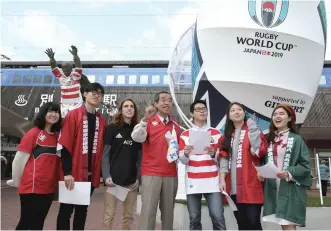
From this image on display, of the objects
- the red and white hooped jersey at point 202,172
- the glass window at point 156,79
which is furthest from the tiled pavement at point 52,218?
the glass window at point 156,79

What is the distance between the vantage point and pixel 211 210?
359 centimetres

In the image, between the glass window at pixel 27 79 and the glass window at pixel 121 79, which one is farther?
the glass window at pixel 27 79

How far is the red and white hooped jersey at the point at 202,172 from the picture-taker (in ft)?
11.8

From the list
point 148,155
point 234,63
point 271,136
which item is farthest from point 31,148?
point 234,63

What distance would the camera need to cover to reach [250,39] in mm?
5848

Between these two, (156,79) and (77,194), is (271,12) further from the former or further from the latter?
(156,79)

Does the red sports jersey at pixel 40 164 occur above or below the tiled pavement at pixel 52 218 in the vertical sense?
above

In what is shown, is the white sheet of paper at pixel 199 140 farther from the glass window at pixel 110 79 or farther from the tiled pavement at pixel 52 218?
the glass window at pixel 110 79

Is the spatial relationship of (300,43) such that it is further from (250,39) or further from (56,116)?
(56,116)

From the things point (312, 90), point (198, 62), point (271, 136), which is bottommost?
point (271, 136)

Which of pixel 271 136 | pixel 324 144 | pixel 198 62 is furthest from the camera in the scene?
pixel 324 144

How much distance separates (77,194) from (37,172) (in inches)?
17.7

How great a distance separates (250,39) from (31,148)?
3776 mm

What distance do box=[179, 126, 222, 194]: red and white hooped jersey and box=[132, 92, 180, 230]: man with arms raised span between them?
20 centimetres
